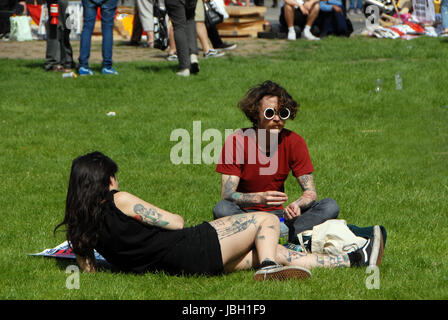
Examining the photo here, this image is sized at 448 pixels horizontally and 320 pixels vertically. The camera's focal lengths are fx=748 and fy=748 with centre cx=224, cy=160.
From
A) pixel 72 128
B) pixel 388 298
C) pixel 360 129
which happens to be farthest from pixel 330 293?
pixel 72 128

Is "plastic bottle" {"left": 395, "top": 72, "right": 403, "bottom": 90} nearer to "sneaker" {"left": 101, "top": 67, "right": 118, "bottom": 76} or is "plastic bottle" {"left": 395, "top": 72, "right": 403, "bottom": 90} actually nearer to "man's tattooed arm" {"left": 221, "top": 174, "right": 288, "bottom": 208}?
"sneaker" {"left": 101, "top": 67, "right": 118, "bottom": 76}

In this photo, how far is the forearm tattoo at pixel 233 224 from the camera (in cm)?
493

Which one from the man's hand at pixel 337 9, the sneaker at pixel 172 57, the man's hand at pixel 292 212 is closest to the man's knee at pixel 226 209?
the man's hand at pixel 292 212

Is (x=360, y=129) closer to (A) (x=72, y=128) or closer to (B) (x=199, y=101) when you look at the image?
(B) (x=199, y=101)

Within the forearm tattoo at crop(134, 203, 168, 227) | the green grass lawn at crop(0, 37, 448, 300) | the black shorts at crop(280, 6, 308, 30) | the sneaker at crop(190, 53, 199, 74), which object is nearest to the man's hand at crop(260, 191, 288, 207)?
the green grass lawn at crop(0, 37, 448, 300)

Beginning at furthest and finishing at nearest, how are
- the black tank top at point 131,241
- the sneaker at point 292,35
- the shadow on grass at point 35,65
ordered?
the sneaker at point 292,35 → the shadow on grass at point 35,65 → the black tank top at point 131,241

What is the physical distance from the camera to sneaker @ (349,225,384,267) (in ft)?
16.5

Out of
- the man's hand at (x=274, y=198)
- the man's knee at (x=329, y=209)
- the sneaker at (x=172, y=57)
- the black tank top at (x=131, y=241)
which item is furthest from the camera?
the sneaker at (x=172, y=57)

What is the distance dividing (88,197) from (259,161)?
4.91 ft

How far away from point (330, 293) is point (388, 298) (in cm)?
34

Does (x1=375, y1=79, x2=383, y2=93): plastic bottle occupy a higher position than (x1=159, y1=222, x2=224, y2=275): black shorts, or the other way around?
(x1=375, y1=79, x2=383, y2=93): plastic bottle

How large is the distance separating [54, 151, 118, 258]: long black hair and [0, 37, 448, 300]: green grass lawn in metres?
0.32

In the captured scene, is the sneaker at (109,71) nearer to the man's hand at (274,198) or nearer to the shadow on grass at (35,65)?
the shadow on grass at (35,65)

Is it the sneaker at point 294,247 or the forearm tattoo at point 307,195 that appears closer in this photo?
the sneaker at point 294,247
